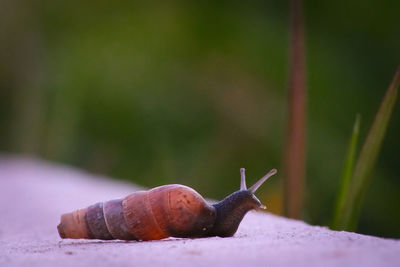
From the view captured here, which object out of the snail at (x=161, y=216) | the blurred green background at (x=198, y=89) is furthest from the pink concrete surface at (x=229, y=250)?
the blurred green background at (x=198, y=89)

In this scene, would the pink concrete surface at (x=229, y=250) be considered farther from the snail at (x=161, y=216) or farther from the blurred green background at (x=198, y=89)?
the blurred green background at (x=198, y=89)

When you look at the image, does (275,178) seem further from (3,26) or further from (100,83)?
(3,26)

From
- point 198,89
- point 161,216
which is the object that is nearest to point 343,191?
point 161,216

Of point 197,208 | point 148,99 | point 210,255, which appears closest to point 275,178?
point 148,99

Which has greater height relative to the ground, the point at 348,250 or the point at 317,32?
the point at 317,32

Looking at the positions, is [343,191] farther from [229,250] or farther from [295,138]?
[229,250]

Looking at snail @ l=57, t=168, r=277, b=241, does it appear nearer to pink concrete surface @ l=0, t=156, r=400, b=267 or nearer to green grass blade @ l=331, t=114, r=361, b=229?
pink concrete surface @ l=0, t=156, r=400, b=267
